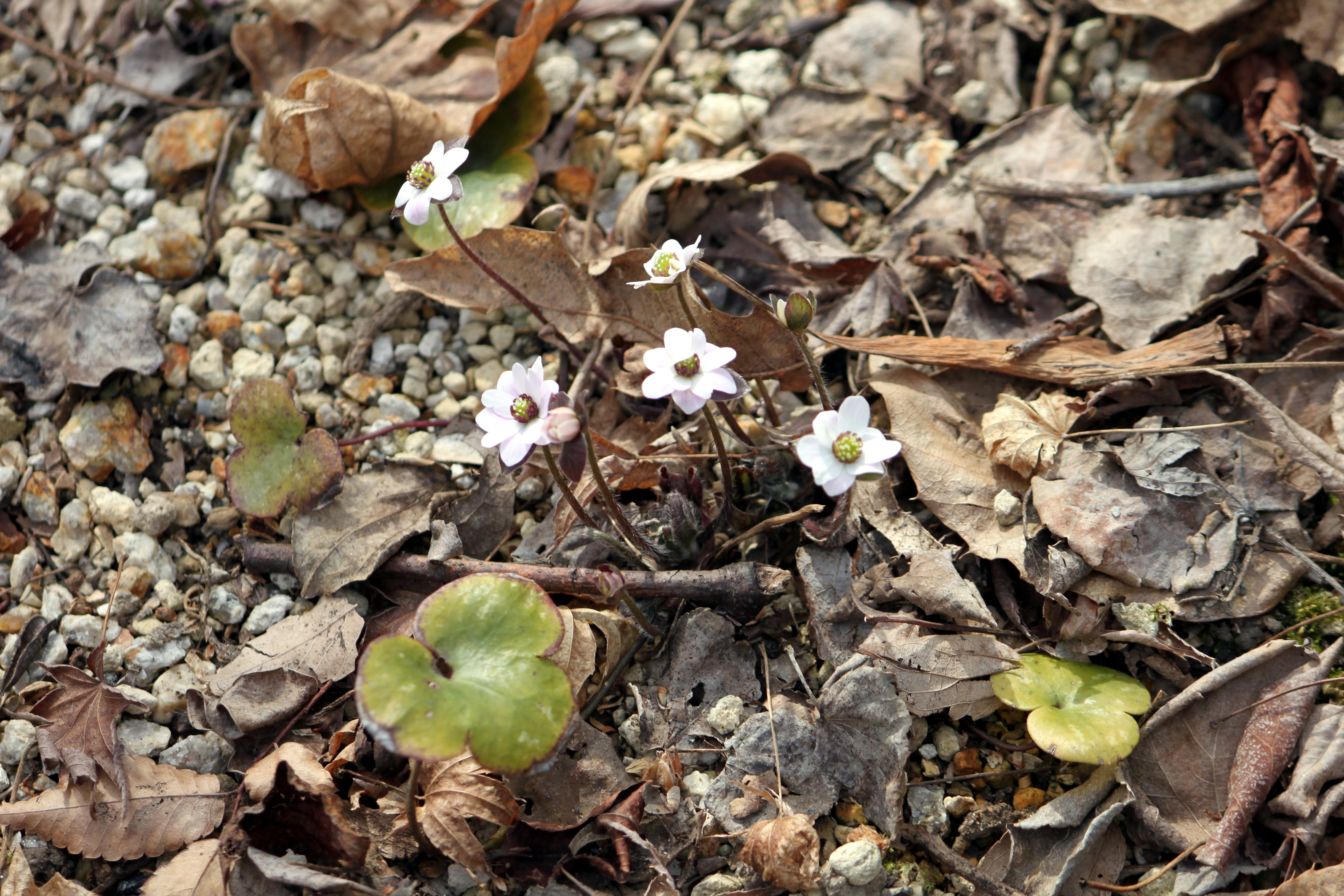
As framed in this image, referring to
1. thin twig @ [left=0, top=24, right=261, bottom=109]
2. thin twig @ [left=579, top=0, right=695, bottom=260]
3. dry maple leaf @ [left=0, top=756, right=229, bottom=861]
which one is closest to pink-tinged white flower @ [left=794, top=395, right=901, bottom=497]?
thin twig @ [left=579, top=0, right=695, bottom=260]

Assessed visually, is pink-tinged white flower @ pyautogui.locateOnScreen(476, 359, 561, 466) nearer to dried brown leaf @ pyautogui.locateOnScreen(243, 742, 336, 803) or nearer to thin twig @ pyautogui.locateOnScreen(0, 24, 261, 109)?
dried brown leaf @ pyautogui.locateOnScreen(243, 742, 336, 803)

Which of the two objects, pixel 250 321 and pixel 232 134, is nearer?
pixel 250 321

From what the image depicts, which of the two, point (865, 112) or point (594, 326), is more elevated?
point (865, 112)

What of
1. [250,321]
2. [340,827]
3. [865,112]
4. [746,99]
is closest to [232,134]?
[250,321]

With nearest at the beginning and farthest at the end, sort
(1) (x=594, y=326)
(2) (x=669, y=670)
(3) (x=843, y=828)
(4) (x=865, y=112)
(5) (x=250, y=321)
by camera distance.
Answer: (3) (x=843, y=828) < (2) (x=669, y=670) < (1) (x=594, y=326) < (5) (x=250, y=321) < (4) (x=865, y=112)

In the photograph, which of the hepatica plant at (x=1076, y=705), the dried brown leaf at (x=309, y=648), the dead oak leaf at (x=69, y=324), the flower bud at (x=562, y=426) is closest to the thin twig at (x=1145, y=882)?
the hepatica plant at (x=1076, y=705)

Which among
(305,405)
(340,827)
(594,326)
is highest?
(594,326)

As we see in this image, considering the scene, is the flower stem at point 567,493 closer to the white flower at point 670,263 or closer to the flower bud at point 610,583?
the flower bud at point 610,583

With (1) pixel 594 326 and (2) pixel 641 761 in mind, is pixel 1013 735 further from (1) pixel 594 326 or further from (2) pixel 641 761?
(1) pixel 594 326
